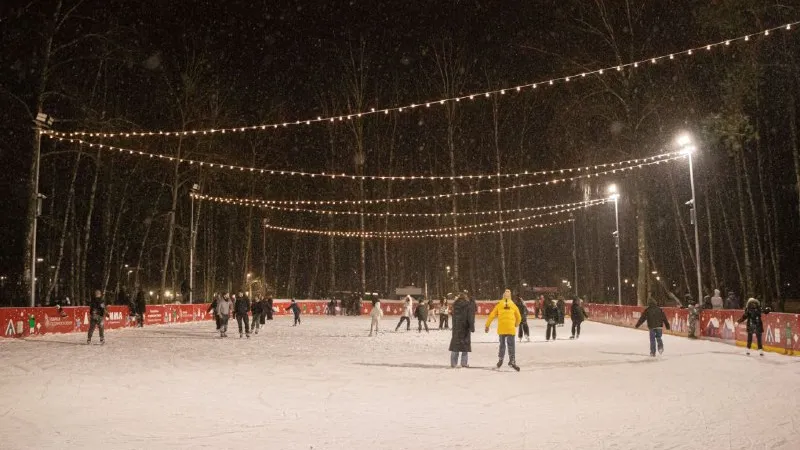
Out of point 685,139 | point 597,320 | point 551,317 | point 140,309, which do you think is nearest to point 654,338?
point 551,317

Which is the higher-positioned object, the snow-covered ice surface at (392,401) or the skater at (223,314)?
the skater at (223,314)

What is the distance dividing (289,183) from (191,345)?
3737cm

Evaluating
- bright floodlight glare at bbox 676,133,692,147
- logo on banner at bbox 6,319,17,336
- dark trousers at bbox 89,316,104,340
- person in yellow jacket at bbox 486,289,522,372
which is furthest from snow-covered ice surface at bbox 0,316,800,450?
bright floodlight glare at bbox 676,133,692,147

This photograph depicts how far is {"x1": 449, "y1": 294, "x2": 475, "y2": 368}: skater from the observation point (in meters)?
14.4

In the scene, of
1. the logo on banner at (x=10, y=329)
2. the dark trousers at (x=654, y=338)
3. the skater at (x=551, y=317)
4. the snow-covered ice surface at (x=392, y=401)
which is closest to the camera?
the snow-covered ice surface at (x=392, y=401)

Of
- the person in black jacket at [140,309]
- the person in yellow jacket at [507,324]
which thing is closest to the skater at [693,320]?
the person in yellow jacket at [507,324]

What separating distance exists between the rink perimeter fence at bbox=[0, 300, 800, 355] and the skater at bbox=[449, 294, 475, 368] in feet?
28.4

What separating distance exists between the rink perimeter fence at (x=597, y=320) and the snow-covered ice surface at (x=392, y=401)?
1.76 metres

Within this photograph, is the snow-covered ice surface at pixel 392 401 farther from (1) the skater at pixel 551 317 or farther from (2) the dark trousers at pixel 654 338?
(1) the skater at pixel 551 317

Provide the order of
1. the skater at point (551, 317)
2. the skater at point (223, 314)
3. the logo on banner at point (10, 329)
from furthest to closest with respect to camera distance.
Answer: the skater at point (223, 314) < the skater at point (551, 317) < the logo on banner at point (10, 329)

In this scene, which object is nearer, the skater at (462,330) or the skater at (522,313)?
the skater at (462,330)

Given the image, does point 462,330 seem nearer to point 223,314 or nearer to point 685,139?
point 223,314

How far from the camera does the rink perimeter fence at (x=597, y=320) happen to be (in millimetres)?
18672

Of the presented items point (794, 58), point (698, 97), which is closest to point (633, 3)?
point (698, 97)
